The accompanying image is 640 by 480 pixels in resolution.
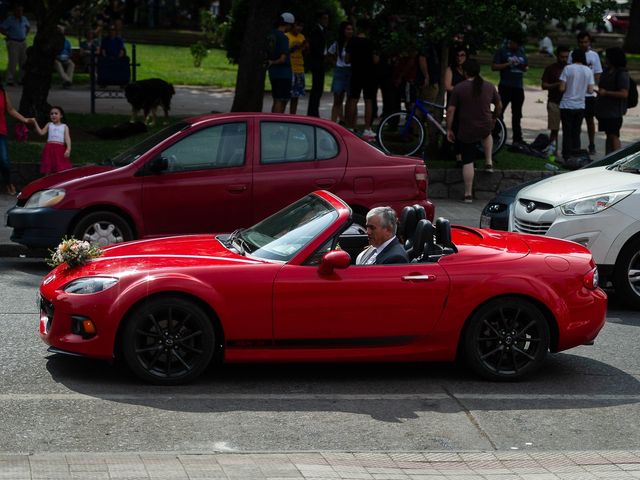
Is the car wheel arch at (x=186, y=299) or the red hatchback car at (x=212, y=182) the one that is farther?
the red hatchback car at (x=212, y=182)

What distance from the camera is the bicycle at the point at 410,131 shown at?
18.5 metres

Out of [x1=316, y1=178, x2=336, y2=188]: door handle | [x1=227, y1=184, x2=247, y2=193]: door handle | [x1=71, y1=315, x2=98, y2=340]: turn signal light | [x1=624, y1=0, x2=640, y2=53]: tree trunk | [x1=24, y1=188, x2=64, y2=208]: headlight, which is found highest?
[x1=624, y1=0, x2=640, y2=53]: tree trunk

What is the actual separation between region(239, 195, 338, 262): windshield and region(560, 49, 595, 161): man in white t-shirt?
36.2 ft

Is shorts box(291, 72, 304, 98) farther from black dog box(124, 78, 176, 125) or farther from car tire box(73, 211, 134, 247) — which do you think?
car tire box(73, 211, 134, 247)

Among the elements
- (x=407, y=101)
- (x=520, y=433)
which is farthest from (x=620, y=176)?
(x=407, y=101)

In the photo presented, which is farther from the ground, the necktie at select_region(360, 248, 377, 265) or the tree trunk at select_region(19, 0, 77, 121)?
the tree trunk at select_region(19, 0, 77, 121)

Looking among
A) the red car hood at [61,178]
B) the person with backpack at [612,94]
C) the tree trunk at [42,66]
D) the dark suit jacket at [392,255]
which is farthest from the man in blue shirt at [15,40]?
the dark suit jacket at [392,255]

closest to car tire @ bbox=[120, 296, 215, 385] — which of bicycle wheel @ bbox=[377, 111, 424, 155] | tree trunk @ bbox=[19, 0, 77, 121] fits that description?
bicycle wheel @ bbox=[377, 111, 424, 155]

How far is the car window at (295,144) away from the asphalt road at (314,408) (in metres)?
3.91

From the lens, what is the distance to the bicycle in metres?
18.5

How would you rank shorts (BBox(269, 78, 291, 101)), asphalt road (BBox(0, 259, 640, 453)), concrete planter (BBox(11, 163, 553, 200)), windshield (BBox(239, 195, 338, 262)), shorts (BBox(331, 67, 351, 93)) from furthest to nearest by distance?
1. shorts (BBox(331, 67, 351, 93))
2. shorts (BBox(269, 78, 291, 101))
3. concrete planter (BBox(11, 163, 553, 200))
4. windshield (BBox(239, 195, 338, 262))
5. asphalt road (BBox(0, 259, 640, 453))

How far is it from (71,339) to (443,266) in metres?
2.54

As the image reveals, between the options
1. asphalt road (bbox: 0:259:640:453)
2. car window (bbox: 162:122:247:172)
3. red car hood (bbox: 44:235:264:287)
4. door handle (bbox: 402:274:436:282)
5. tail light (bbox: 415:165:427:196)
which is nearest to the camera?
asphalt road (bbox: 0:259:640:453)

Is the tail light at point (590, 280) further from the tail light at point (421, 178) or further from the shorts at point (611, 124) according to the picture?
the shorts at point (611, 124)
